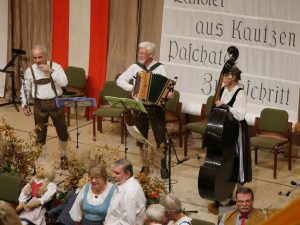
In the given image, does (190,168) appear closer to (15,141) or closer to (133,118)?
(133,118)

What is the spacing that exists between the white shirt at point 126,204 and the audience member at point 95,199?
88 millimetres

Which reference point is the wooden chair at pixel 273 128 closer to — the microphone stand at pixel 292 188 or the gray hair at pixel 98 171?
the microphone stand at pixel 292 188

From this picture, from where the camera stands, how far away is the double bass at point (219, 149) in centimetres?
651

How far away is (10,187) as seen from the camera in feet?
21.4

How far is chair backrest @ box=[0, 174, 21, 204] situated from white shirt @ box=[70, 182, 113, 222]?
44.4 inches

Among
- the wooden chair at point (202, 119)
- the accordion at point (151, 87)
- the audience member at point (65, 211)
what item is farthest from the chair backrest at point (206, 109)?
the audience member at point (65, 211)

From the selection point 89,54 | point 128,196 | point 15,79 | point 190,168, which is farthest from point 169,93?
point 15,79

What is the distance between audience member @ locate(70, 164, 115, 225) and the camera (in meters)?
5.34

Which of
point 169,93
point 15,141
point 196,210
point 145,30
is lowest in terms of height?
point 196,210

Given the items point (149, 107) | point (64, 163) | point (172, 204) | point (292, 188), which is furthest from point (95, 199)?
point (292, 188)

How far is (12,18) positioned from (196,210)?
626 centimetres

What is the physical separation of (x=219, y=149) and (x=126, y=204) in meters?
1.66

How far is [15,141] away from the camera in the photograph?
23.8 ft

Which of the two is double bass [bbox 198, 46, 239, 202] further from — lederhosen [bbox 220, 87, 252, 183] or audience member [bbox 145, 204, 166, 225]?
audience member [bbox 145, 204, 166, 225]
